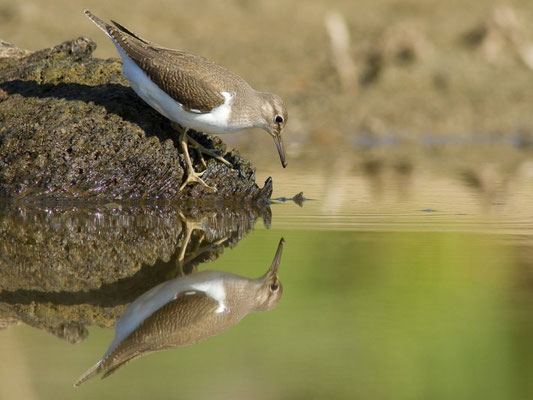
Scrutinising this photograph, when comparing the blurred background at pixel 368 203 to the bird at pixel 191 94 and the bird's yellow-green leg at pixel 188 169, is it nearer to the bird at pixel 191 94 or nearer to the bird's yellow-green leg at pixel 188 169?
the bird's yellow-green leg at pixel 188 169

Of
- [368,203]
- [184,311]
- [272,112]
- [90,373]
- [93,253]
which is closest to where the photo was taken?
[90,373]

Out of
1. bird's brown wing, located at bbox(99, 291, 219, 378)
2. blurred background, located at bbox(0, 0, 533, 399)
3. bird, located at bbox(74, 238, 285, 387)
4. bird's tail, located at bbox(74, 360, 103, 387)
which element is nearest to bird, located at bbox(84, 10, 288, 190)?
blurred background, located at bbox(0, 0, 533, 399)

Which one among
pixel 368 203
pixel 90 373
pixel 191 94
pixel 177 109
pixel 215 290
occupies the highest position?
pixel 191 94

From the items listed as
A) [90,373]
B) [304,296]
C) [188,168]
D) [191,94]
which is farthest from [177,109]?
[90,373]

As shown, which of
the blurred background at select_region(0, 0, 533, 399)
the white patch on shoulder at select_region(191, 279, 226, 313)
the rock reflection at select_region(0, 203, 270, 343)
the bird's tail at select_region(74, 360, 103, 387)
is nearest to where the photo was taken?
the bird's tail at select_region(74, 360, 103, 387)

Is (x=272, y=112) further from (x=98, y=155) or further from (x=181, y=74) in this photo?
(x=98, y=155)

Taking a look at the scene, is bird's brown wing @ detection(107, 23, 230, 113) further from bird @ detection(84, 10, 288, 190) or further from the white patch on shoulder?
the white patch on shoulder

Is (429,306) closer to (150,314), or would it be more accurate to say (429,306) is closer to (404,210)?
(150,314)
